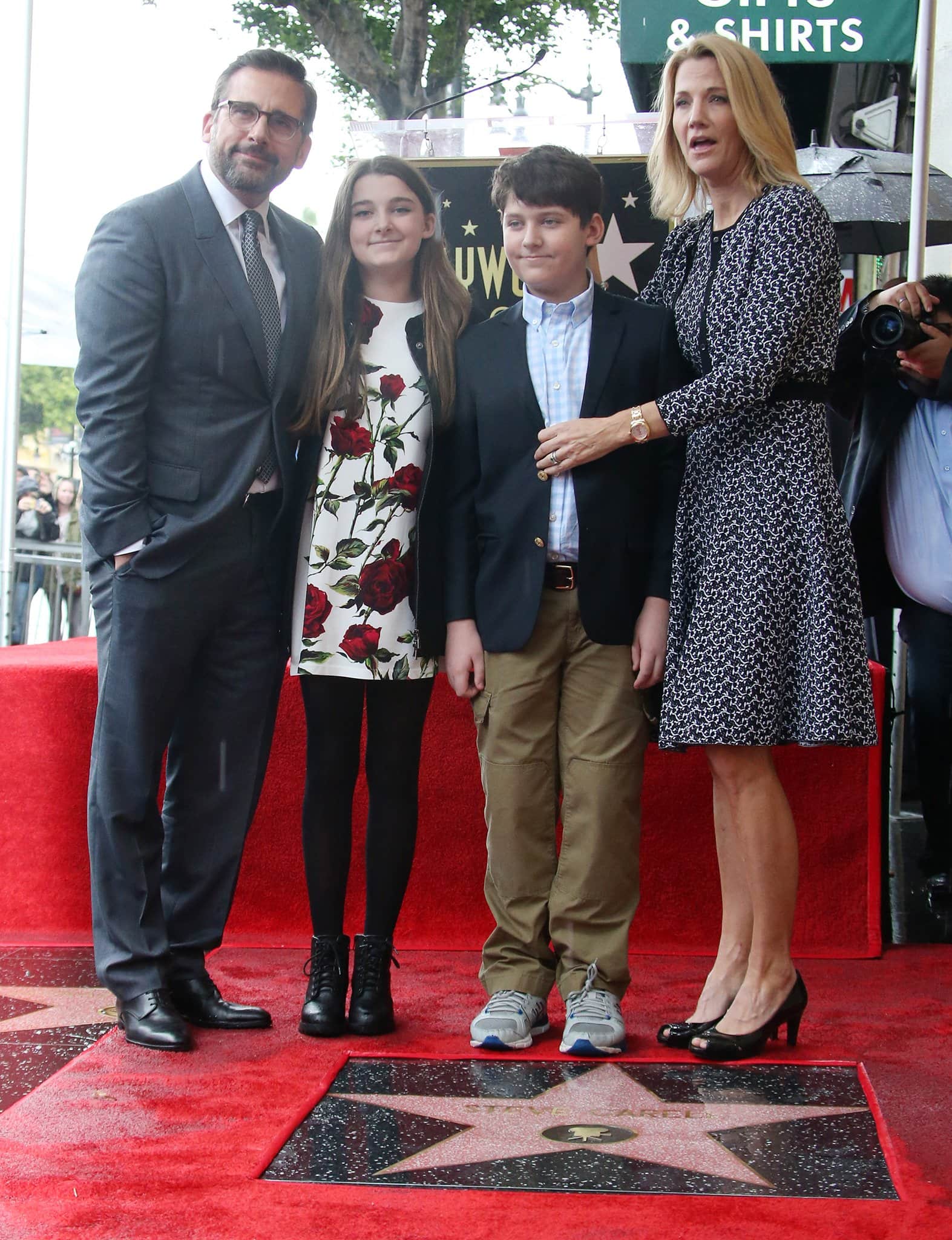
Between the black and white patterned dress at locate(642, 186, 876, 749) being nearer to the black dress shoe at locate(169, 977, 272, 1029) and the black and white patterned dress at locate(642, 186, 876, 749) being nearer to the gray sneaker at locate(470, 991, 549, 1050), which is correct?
the gray sneaker at locate(470, 991, 549, 1050)

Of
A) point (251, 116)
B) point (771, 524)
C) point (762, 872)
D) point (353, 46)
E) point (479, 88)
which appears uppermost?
point (353, 46)

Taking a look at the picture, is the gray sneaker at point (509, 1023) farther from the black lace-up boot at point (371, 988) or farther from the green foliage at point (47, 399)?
the green foliage at point (47, 399)

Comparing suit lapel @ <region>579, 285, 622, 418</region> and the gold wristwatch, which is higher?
suit lapel @ <region>579, 285, 622, 418</region>

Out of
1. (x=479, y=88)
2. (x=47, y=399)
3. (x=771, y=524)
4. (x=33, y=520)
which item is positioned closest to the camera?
(x=771, y=524)

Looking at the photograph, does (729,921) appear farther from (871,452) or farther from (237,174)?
(237,174)

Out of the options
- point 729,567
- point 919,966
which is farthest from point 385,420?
point 919,966

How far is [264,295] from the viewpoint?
2799mm

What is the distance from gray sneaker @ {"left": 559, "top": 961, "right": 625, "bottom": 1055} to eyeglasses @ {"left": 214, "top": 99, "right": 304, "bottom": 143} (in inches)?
71.3

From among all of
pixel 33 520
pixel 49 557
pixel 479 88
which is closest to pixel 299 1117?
pixel 479 88

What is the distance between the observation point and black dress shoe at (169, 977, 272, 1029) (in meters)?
2.75

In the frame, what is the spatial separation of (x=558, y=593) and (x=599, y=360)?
1.54ft

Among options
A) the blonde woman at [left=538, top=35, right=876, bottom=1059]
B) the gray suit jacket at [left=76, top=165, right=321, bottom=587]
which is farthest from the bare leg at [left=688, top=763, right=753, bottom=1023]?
the gray suit jacket at [left=76, top=165, right=321, bottom=587]

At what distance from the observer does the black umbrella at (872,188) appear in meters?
5.06

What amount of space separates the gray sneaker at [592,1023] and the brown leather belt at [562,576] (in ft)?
2.43
